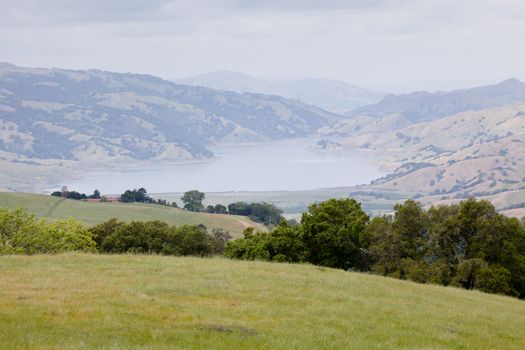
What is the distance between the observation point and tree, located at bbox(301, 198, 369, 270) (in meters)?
56.8

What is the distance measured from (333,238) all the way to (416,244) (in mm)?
6946

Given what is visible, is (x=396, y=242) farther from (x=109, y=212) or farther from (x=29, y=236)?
(x=109, y=212)

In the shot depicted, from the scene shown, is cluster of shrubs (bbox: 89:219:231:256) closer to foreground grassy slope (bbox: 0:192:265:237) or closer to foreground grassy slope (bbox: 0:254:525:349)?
foreground grassy slope (bbox: 0:254:525:349)

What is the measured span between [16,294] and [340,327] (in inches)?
Result: 417

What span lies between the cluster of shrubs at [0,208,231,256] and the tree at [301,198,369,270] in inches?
459

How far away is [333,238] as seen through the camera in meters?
56.6

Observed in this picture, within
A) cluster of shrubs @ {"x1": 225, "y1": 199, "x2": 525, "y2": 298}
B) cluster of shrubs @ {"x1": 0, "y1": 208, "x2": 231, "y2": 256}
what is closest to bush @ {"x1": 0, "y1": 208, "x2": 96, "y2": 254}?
cluster of shrubs @ {"x1": 0, "y1": 208, "x2": 231, "y2": 256}

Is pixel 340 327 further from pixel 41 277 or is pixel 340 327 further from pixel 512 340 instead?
pixel 41 277

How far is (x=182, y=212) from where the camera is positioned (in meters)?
192

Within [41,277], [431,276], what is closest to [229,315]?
[41,277]

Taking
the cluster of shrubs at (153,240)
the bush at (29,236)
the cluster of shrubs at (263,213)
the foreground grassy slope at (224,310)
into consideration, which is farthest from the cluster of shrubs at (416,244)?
the cluster of shrubs at (263,213)

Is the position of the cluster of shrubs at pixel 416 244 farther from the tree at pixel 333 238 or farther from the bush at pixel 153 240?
the bush at pixel 153 240

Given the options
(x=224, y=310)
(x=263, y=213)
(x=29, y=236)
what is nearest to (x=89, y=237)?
(x=29, y=236)

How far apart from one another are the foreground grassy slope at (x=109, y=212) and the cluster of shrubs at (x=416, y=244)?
103832 millimetres
